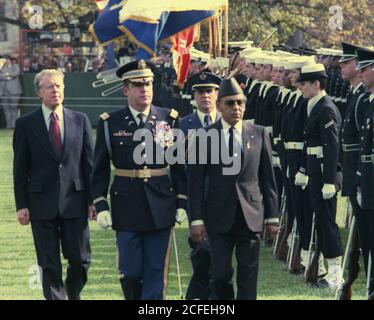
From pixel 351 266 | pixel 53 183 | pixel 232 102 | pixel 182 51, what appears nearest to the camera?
pixel 232 102

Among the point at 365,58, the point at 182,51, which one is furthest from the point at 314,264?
the point at 182,51

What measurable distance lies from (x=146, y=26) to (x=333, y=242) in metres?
2.71

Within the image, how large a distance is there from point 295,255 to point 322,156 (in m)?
1.61

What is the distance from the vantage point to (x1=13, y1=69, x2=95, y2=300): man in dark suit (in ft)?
32.7

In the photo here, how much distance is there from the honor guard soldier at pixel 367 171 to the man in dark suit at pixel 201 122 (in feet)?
4.20

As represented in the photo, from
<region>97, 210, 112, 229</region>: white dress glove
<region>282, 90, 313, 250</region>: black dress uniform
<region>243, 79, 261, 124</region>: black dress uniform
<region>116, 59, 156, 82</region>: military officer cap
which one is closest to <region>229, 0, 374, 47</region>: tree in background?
<region>243, 79, 261, 124</region>: black dress uniform

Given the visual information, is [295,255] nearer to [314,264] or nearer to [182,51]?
[314,264]

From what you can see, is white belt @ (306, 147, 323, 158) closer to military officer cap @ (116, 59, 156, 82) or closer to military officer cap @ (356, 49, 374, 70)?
military officer cap @ (356, 49, 374, 70)

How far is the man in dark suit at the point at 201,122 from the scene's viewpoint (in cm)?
1038

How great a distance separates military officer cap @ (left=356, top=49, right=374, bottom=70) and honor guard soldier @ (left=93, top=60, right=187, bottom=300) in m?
1.78

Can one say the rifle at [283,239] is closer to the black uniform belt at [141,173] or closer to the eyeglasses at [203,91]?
the eyeglasses at [203,91]

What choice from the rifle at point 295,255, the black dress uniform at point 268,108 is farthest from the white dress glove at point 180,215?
the black dress uniform at point 268,108

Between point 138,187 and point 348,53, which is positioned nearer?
point 138,187

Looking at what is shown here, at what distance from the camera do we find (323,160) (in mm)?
11453
